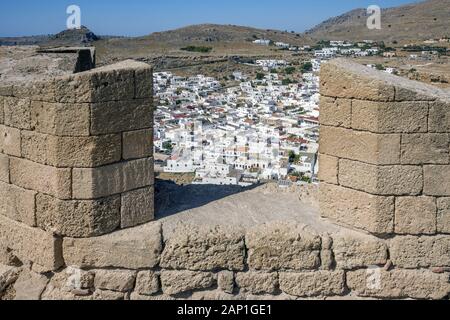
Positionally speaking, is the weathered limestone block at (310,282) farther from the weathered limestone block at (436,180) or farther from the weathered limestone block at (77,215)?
the weathered limestone block at (77,215)

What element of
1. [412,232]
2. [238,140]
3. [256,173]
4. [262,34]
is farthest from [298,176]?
[262,34]

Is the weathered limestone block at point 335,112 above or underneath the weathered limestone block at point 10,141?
above

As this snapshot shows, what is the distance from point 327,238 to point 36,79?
9.91 feet

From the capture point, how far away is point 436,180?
4.93m

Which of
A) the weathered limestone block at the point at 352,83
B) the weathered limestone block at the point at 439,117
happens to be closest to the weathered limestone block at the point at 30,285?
the weathered limestone block at the point at 352,83

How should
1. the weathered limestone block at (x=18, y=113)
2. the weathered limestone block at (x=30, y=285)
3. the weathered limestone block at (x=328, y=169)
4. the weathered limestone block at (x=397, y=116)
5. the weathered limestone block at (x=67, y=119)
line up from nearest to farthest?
the weathered limestone block at (x=67, y=119) < the weathered limestone block at (x=397, y=116) < the weathered limestone block at (x=18, y=113) < the weathered limestone block at (x=30, y=285) < the weathered limestone block at (x=328, y=169)

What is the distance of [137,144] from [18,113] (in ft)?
3.69

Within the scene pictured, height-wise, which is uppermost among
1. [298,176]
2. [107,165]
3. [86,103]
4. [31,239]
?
[86,103]

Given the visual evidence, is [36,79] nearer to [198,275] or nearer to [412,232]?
[198,275]

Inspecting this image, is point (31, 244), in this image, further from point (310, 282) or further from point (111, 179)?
point (310, 282)

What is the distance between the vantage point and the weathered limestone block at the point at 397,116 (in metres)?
4.81

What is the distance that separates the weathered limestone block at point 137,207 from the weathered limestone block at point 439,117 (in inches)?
105

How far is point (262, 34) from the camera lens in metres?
106

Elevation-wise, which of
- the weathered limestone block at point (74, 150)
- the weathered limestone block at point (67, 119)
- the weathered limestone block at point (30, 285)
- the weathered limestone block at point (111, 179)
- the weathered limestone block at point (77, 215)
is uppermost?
the weathered limestone block at point (67, 119)
